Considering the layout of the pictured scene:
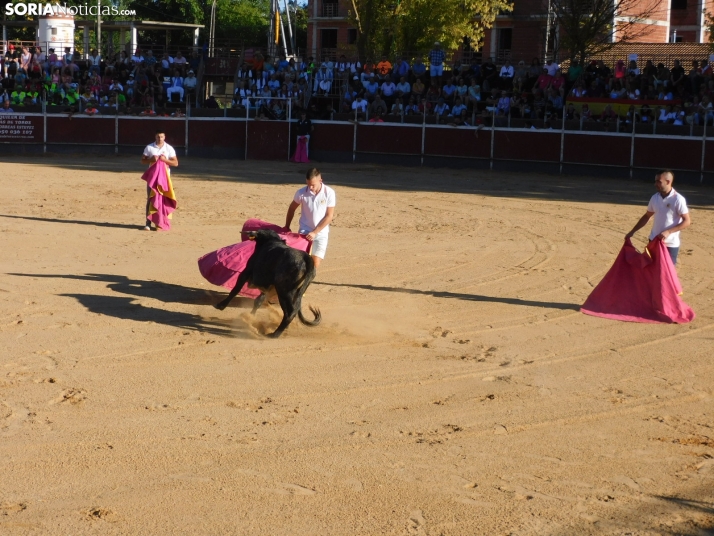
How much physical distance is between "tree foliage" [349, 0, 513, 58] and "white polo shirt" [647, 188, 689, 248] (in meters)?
27.3

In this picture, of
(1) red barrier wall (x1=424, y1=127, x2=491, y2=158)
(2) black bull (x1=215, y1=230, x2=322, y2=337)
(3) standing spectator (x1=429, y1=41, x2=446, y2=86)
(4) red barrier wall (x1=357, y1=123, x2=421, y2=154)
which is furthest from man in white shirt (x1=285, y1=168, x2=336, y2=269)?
(3) standing spectator (x1=429, y1=41, x2=446, y2=86)

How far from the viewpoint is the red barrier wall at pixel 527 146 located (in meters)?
22.7

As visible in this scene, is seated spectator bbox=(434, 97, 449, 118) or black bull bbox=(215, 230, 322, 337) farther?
seated spectator bbox=(434, 97, 449, 118)

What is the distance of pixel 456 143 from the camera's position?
23797 mm

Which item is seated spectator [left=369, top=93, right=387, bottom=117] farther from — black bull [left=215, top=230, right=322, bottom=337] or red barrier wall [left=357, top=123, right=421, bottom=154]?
black bull [left=215, top=230, right=322, bottom=337]

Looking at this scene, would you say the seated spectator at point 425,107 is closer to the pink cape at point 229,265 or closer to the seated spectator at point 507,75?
the seated spectator at point 507,75

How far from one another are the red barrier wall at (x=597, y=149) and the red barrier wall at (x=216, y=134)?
874 centimetres

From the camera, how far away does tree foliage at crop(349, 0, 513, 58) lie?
36.0 metres

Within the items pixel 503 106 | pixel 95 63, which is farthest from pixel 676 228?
pixel 95 63

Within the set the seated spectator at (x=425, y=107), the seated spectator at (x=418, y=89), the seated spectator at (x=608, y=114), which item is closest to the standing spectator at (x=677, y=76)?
the seated spectator at (x=608, y=114)

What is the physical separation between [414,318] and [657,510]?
4075mm

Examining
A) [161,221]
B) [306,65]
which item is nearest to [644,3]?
[306,65]

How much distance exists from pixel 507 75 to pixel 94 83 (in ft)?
39.4

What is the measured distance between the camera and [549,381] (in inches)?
263
